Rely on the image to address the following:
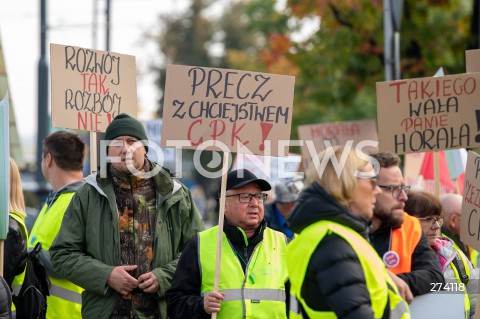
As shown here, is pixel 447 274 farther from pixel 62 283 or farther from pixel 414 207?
pixel 62 283

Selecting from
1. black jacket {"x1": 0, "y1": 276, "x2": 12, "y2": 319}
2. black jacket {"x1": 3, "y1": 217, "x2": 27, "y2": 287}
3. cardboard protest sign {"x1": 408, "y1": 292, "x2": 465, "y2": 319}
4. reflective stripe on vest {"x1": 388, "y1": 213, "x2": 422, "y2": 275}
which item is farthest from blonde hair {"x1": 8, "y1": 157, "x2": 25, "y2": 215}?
cardboard protest sign {"x1": 408, "y1": 292, "x2": 465, "y2": 319}

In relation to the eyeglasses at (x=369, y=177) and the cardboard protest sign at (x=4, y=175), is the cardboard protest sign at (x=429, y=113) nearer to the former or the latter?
the eyeglasses at (x=369, y=177)

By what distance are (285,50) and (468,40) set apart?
4694mm

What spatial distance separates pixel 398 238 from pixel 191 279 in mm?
1256

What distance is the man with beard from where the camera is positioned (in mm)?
5766

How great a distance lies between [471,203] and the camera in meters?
6.74

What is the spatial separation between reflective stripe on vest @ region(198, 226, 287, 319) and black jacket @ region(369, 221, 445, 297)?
669mm

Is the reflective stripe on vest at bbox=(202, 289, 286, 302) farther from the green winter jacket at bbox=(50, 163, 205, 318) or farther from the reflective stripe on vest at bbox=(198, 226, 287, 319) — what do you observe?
the green winter jacket at bbox=(50, 163, 205, 318)

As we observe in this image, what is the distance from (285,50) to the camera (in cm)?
2191

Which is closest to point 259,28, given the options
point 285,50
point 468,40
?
point 285,50

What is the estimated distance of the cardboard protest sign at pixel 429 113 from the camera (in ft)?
23.1

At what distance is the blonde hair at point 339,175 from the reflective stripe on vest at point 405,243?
1097mm

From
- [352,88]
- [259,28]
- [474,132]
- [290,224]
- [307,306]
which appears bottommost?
[307,306]

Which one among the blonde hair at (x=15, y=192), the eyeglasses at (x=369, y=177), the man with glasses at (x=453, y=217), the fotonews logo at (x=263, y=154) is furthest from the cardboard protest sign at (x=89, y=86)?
the eyeglasses at (x=369, y=177)
